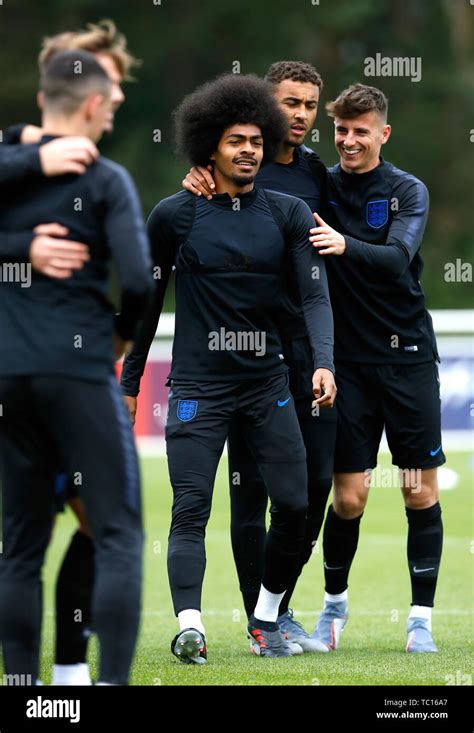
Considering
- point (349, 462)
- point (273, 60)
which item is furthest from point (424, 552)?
point (273, 60)

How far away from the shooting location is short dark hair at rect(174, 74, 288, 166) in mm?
6305

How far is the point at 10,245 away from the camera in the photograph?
4.48m

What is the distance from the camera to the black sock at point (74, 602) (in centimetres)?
495

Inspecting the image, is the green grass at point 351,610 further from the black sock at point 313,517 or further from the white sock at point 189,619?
the black sock at point 313,517

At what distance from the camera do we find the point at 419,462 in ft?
22.8

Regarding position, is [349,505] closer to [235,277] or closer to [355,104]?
[235,277]

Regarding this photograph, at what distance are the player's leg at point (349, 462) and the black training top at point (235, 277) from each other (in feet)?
2.17

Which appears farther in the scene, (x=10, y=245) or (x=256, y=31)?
(x=256, y=31)

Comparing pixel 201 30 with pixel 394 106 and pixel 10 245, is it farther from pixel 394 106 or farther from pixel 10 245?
pixel 10 245

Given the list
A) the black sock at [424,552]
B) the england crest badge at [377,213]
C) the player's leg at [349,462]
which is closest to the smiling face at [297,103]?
the england crest badge at [377,213]

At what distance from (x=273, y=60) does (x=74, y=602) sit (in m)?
29.9

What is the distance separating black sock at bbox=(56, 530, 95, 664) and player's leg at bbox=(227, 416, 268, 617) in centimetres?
191
